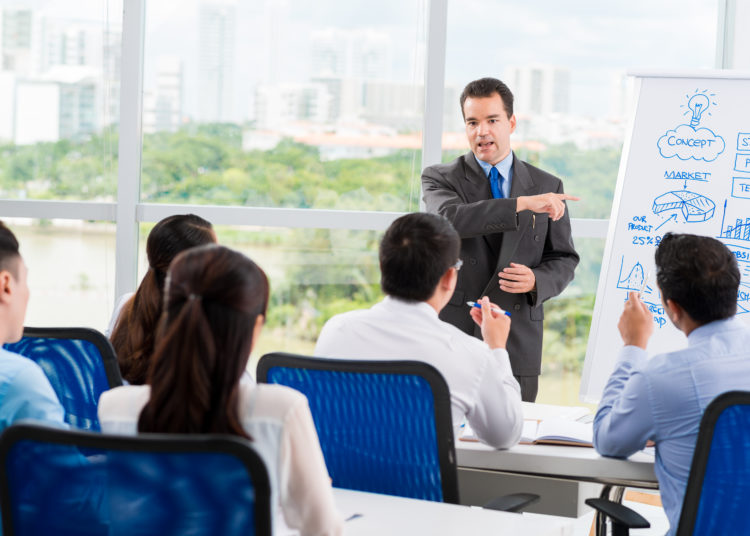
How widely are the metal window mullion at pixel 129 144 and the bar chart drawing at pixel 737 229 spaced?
3.02m

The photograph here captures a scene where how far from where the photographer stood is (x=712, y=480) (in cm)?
168

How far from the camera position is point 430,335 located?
193cm

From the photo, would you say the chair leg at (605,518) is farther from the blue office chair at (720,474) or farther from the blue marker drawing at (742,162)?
the blue marker drawing at (742,162)

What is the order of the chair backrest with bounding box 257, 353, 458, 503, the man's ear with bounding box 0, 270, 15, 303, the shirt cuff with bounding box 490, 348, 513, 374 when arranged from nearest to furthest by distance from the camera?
the man's ear with bounding box 0, 270, 15, 303 < the chair backrest with bounding box 257, 353, 458, 503 < the shirt cuff with bounding box 490, 348, 513, 374

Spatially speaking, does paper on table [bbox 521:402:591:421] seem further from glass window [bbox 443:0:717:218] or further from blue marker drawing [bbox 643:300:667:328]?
glass window [bbox 443:0:717:218]

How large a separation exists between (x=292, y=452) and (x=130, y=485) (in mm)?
253

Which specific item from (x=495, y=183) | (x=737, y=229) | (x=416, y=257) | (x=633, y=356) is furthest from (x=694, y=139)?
(x=416, y=257)

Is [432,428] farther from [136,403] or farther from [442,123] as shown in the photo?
[442,123]

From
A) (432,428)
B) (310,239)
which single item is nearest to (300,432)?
(432,428)

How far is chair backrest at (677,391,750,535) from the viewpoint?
160cm

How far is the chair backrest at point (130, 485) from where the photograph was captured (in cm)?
104

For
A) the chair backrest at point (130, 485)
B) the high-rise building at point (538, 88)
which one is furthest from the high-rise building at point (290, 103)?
the chair backrest at point (130, 485)

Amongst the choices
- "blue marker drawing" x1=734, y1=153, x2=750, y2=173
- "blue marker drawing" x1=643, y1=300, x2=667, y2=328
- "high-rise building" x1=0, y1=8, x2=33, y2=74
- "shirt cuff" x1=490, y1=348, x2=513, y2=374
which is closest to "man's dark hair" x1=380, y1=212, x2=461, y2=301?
"shirt cuff" x1=490, y1=348, x2=513, y2=374

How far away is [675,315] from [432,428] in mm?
696
